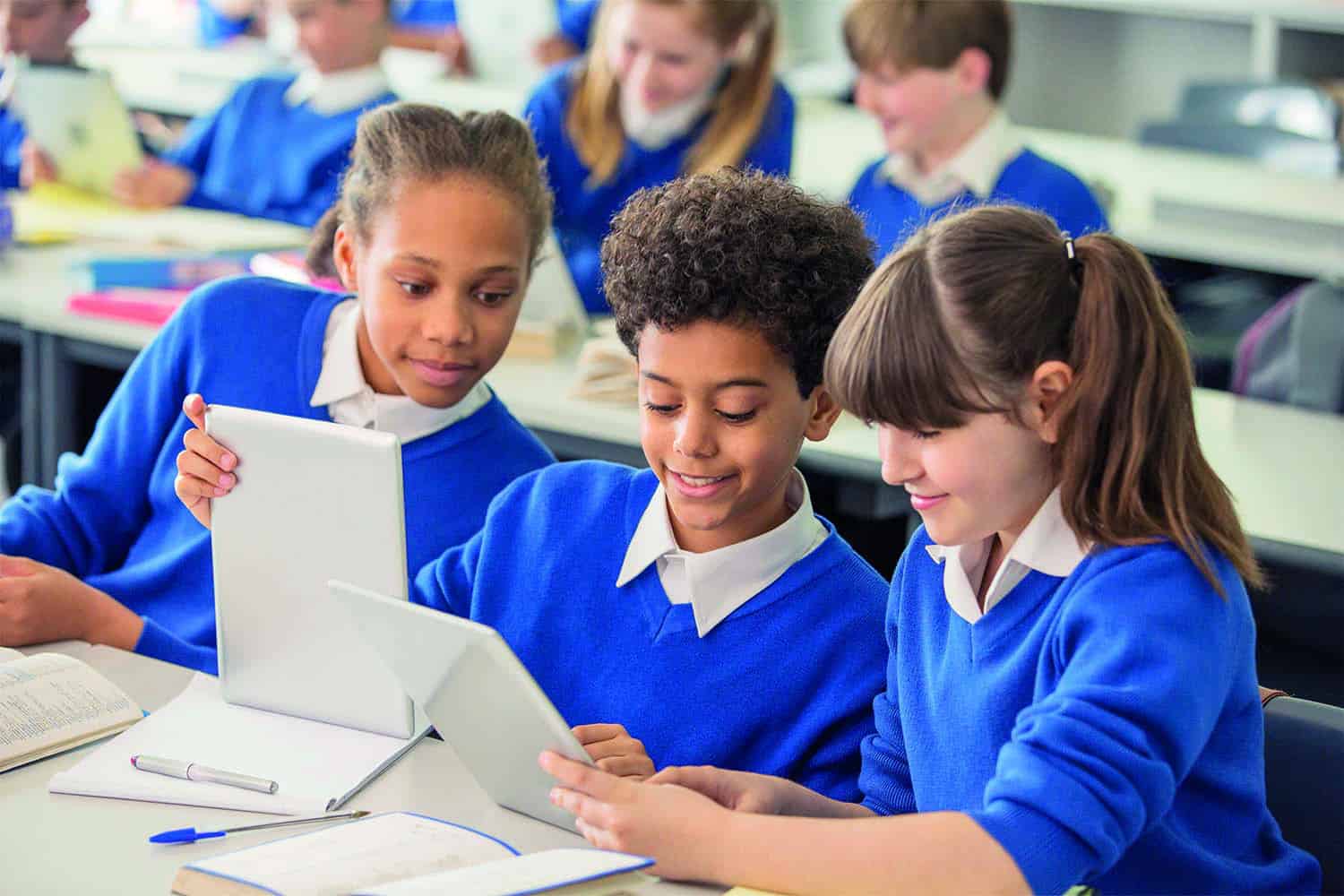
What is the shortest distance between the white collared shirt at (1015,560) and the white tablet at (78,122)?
2.61 meters

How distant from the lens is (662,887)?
3.62 feet

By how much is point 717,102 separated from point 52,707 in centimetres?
222

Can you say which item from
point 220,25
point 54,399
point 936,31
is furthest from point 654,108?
point 220,25

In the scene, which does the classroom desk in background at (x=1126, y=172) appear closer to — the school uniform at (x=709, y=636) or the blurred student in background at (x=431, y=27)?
the blurred student in background at (x=431, y=27)

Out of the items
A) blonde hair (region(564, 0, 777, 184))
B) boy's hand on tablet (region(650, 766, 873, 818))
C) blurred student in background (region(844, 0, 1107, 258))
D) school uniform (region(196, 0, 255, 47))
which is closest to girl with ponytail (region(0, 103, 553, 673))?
boy's hand on tablet (region(650, 766, 873, 818))

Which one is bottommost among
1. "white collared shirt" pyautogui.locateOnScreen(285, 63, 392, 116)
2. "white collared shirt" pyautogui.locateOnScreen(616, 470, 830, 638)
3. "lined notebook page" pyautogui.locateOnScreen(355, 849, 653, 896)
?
"lined notebook page" pyautogui.locateOnScreen(355, 849, 653, 896)

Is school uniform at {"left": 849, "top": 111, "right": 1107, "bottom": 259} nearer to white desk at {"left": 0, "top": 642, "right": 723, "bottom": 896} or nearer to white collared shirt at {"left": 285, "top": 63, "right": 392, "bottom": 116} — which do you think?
white collared shirt at {"left": 285, "top": 63, "right": 392, "bottom": 116}

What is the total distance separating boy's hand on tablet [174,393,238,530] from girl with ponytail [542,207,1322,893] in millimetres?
387

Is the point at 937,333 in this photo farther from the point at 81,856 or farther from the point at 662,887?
the point at 81,856

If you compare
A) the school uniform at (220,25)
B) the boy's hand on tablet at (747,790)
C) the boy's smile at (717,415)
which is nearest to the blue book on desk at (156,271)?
the boy's smile at (717,415)

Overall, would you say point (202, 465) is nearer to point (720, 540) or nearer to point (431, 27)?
point (720, 540)

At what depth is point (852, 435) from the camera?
225 cm

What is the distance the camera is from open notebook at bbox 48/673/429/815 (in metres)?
1.22

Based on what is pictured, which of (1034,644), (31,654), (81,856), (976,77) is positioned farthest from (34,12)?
(1034,644)
